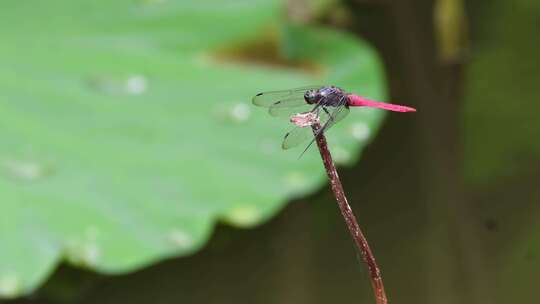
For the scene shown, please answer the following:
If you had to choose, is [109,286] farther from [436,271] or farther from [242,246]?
[436,271]

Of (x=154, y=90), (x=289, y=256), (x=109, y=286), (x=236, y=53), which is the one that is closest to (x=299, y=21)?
(x=236, y=53)


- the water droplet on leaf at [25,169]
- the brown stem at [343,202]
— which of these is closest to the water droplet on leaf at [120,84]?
the water droplet on leaf at [25,169]

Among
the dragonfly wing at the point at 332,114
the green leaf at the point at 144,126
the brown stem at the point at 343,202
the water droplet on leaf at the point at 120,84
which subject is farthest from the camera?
the water droplet on leaf at the point at 120,84

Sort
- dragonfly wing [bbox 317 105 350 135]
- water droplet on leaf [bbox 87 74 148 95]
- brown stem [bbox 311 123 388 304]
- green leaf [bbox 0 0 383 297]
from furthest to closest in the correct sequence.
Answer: water droplet on leaf [bbox 87 74 148 95] < green leaf [bbox 0 0 383 297] < dragonfly wing [bbox 317 105 350 135] < brown stem [bbox 311 123 388 304]

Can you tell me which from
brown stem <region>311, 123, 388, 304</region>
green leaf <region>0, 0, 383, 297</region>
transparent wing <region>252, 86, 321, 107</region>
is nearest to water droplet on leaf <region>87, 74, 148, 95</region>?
green leaf <region>0, 0, 383, 297</region>

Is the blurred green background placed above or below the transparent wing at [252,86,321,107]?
below

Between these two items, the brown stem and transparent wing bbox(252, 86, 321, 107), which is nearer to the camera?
the brown stem

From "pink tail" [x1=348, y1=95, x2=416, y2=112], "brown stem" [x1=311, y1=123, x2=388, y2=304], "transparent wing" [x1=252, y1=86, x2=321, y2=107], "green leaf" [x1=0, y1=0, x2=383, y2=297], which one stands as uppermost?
"pink tail" [x1=348, y1=95, x2=416, y2=112]

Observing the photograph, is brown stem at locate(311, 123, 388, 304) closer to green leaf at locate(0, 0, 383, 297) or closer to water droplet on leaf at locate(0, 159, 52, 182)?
green leaf at locate(0, 0, 383, 297)

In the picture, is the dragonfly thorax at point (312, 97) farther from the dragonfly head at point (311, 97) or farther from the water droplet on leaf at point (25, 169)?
the water droplet on leaf at point (25, 169)
